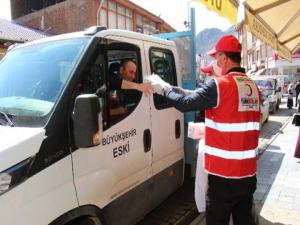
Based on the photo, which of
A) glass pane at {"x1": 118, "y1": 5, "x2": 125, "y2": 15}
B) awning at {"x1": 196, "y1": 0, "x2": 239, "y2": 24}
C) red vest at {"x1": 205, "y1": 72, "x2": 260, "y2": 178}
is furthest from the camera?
glass pane at {"x1": 118, "y1": 5, "x2": 125, "y2": 15}

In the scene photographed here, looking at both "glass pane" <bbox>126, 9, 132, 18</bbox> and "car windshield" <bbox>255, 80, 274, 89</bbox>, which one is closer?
"car windshield" <bbox>255, 80, 274, 89</bbox>

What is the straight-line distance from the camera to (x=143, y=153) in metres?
3.88

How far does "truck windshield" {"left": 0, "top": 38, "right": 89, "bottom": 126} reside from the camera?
287 cm

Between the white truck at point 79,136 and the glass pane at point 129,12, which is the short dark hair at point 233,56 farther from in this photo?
the glass pane at point 129,12

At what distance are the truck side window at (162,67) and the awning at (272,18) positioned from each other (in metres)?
1.31

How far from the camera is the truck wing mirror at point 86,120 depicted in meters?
2.63

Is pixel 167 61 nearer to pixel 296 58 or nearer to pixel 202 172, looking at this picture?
pixel 202 172

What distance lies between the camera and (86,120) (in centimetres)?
267

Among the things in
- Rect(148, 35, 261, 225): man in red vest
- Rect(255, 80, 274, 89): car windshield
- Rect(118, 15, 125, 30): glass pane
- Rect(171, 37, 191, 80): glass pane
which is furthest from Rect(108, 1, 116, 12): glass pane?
Rect(148, 35, 261, 225): man in red vest

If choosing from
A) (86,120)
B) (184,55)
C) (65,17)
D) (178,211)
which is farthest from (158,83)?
(65,17)

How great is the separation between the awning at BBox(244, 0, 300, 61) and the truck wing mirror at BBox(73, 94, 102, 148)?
3265 mm

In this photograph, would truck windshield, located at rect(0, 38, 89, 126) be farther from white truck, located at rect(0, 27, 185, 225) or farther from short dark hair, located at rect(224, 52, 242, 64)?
short dark hair, located at rect(224, 52, 242, 64)

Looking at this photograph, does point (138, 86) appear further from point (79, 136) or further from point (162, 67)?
point (79, 136)

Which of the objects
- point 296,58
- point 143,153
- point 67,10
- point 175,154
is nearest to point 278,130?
point 175,154
